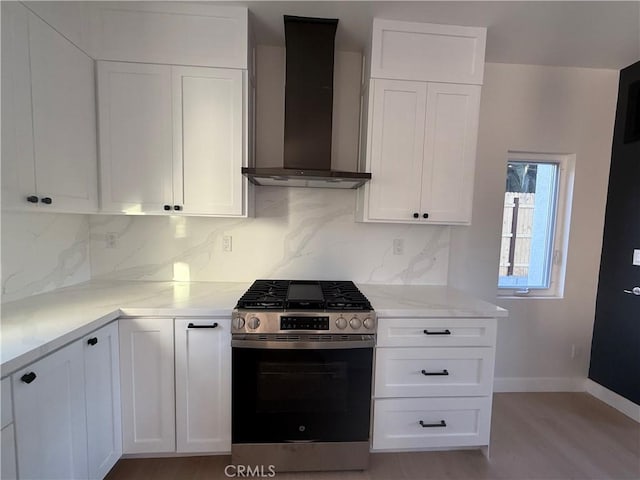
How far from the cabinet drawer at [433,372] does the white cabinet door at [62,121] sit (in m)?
1.93

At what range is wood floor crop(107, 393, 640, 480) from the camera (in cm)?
164

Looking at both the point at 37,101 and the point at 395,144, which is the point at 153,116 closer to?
the point at 37,101

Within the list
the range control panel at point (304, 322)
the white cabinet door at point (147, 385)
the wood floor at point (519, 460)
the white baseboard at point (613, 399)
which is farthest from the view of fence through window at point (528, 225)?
the white cabinet door at point (147, 385)

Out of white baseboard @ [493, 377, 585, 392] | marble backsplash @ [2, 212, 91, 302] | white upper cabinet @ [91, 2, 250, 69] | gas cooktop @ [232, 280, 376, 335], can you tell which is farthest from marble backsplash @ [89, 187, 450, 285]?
white baseboard @ [493, 377, 585, 392]

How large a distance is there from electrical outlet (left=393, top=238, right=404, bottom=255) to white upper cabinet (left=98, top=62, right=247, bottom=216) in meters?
1.21

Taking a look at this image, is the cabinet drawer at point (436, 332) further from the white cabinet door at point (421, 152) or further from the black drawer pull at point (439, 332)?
the white cabinet door at point (421, 152)

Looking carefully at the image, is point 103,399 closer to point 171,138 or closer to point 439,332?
point 171,138

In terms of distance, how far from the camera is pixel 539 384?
2514 mm

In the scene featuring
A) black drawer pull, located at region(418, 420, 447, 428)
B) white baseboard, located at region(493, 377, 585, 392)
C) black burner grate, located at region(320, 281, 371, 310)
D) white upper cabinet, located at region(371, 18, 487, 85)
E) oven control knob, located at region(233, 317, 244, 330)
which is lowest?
white baseboard, located at region(493, 377, 585, 392)

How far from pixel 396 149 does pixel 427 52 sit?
0.63 meters

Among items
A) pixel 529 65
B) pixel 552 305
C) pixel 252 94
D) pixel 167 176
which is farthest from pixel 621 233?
pixel 167 176

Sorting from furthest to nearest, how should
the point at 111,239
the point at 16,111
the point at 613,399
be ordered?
1. the point at 613,399
2. the point at 111,239
3. the point at 16,111

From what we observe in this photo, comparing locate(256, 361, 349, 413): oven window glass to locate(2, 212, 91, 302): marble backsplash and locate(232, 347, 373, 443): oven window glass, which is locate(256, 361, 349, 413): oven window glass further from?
locate(2, 212, 91, 302): marble backsplash

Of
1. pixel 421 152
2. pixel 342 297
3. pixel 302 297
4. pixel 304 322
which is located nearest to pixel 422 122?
pixel 421 152
